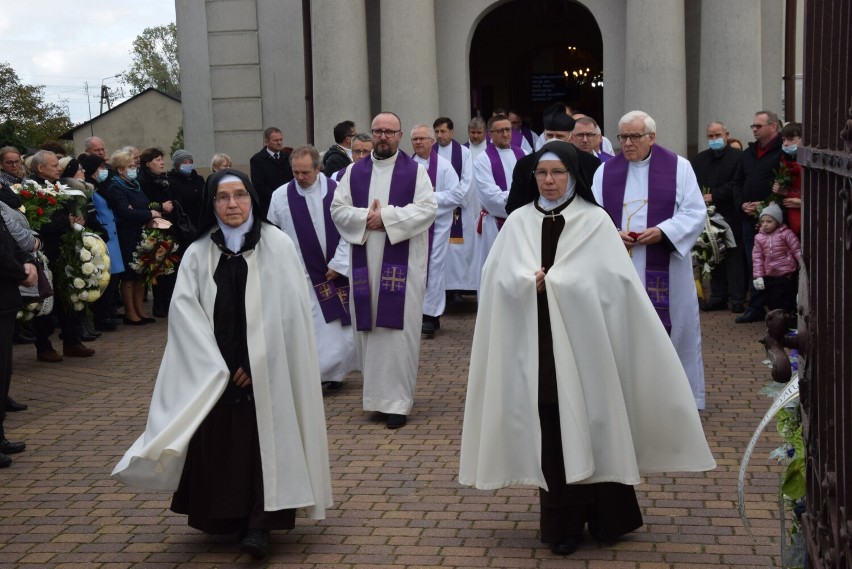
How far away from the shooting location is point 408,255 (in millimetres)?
9453

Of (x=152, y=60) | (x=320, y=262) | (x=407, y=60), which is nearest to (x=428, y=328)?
(x=320, y=262)

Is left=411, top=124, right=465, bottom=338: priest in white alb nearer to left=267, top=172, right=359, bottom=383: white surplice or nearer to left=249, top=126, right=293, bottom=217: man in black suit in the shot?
left=267, top=172, right=359, bottom=383: white surplice

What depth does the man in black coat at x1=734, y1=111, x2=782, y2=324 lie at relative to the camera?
1320 cm

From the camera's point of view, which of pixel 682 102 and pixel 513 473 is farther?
pixel 682 102

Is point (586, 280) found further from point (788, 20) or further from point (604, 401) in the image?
point (788, 20)

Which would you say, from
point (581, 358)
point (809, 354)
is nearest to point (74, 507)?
point (581, 358)

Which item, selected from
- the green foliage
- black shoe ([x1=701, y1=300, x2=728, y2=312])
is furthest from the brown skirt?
the green foliage

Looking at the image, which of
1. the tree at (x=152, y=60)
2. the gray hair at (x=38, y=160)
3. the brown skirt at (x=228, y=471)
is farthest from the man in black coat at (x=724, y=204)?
the tree at (x=152, y=60)

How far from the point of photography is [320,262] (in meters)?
10.3

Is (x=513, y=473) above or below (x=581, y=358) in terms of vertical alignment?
below

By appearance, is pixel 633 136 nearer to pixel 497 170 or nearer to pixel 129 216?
pixel 497 170

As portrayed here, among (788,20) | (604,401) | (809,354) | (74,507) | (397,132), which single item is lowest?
(74,507)

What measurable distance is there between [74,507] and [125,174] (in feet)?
25.5

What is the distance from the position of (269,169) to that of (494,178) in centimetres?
355
